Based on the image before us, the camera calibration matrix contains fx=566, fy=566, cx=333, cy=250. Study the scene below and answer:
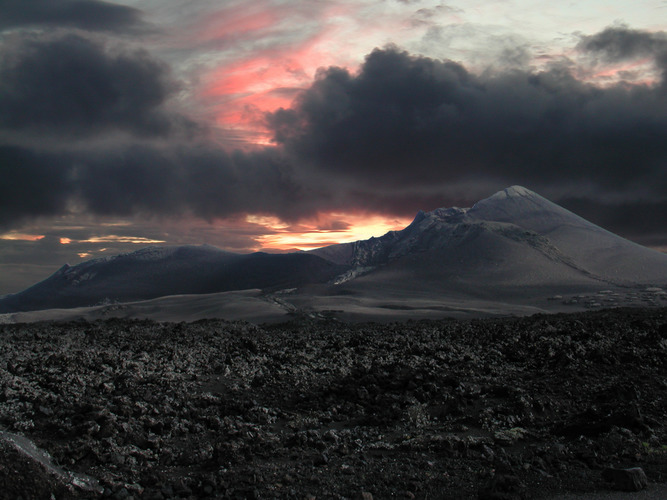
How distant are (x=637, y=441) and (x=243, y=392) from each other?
29.1 ft

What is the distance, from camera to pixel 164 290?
17275cm

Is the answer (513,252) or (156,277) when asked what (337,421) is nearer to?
(513,252)

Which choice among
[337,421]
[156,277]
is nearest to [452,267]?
[337,421]

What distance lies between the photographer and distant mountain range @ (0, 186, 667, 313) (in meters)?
89.0

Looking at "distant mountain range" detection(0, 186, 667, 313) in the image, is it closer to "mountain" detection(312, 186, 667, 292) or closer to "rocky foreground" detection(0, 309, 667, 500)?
"mountain" detection(312, 186, 667, 292)

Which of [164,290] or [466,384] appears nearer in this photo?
[466,384]

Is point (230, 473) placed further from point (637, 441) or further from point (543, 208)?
point (543, 208)

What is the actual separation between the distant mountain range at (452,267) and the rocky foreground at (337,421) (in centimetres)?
6433

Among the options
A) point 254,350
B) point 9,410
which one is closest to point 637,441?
point 9,410

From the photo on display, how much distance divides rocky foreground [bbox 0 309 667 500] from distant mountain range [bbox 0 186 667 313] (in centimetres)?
6433

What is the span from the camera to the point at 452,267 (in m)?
99.8

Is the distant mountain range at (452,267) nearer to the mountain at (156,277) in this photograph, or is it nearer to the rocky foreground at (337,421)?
the mountain at (156,277)

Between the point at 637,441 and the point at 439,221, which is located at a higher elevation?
the point at 439,221

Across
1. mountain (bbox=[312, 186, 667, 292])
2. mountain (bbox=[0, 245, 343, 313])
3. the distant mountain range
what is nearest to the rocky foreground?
the distant mountain range
